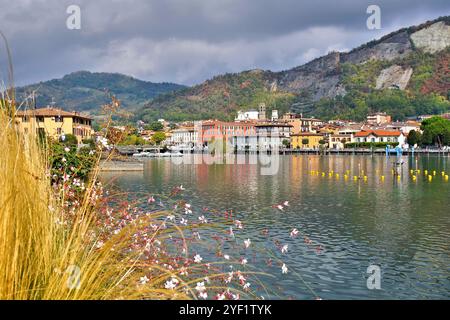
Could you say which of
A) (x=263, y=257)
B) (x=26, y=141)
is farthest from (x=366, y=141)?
(x=26, y=141)

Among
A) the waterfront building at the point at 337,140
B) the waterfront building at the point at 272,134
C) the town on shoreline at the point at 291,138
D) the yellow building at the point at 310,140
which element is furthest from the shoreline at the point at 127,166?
the waterfront building at the point at 337,140

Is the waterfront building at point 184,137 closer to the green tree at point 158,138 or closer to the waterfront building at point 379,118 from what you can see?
the green tree at point 158,138

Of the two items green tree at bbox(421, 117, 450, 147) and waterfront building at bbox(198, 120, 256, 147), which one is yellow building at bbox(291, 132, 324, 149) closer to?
waterfront building at bbox(198, 120, 256, 147)

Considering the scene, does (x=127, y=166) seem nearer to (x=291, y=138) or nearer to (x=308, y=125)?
(x=291, y=138)

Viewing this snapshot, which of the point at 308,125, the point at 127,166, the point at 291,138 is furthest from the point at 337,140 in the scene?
the point at 127,166

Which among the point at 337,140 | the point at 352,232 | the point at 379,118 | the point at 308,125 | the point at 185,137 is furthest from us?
the point at 379,118

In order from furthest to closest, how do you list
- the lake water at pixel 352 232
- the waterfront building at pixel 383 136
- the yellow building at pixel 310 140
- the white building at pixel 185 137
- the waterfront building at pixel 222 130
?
the white building at pixel 185 137 → the waterfront building at pixel 222 130 → the yellow building at pixel 310 140 → the waterfront building at pixel 383 136 → the lake water at pixel 352 232

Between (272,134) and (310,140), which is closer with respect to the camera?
(310,140)

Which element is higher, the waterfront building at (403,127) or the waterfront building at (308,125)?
the waterfront building at (308,125)

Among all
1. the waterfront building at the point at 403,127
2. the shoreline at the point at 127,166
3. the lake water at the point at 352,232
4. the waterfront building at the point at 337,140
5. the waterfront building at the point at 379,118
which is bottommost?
the lake water at the point at 352,232

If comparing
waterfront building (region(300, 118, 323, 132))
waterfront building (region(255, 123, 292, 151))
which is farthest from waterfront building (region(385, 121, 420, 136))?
waterfront building (region(255, 123, 292, 151))
